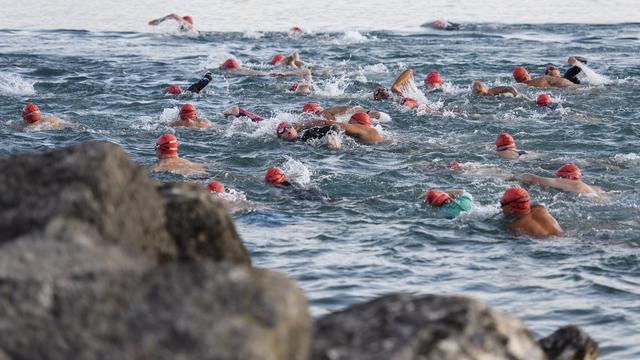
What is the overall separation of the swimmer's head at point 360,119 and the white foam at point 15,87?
7540 mm

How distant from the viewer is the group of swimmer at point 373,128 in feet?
40.3

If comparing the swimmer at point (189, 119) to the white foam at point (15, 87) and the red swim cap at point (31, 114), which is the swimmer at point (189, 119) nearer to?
the red swim cap at point (31, 114)

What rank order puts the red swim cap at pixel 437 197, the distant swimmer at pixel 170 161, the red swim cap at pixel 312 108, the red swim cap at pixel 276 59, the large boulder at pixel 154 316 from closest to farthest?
the large boulder at pixel 154 316, the red swim cap at pixel 437 197, the distant swimmer at pixel 170 161, the red swim cap at pixel 312 108, the red swim cap at pixel 276 59

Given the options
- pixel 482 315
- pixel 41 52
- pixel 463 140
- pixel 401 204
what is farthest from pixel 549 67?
pixel 482 315

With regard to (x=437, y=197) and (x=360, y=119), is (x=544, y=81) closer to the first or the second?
(x=360, y=119)

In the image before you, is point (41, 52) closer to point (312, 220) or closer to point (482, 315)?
point (312, 220)

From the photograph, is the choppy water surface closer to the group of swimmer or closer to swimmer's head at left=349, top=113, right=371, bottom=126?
the group of swimmer

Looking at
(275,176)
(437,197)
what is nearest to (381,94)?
(275,176)

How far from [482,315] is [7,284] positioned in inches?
72.3

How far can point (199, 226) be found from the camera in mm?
4539

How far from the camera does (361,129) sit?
16922 mm

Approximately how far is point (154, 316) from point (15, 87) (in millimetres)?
19202

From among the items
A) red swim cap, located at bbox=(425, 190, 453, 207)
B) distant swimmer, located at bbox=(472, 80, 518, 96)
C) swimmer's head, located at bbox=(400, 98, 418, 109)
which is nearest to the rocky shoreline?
red swim cap, located at bbox=(425, 190, 453, 207)

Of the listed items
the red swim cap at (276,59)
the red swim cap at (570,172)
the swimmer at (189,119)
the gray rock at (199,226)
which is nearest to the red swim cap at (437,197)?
the red swim cap at (570,172)
